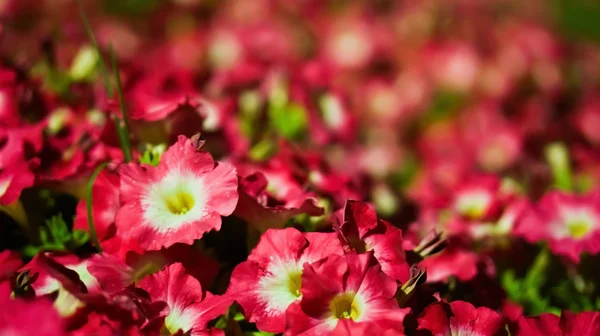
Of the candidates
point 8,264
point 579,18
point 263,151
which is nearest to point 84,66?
point 263,151

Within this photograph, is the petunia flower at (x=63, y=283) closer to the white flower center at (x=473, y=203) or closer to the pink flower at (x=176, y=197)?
the pink flower at (x=176, y=197)

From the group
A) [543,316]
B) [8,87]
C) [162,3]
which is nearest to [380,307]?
[543,316]

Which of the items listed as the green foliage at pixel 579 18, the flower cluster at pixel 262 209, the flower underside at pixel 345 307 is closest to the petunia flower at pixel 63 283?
the flower cluster at pixel 262 209

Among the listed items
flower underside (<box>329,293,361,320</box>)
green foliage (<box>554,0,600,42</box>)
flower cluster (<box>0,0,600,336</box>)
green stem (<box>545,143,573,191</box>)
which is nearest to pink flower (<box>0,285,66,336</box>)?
flower cluster (<box>0,0,600,336</box>)

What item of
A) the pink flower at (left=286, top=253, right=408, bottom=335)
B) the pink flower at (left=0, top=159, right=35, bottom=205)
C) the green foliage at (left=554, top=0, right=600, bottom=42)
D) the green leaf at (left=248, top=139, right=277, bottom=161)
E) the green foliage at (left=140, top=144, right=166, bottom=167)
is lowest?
the green foliage at (left=554, top=0, right=600, bottom=42)

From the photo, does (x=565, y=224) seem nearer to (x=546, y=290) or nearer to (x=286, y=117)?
(x=546, y=290)

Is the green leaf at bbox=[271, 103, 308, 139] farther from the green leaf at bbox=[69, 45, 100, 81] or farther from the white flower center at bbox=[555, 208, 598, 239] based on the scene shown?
the white flower center at bbox=[555, 208, 598, 239]
